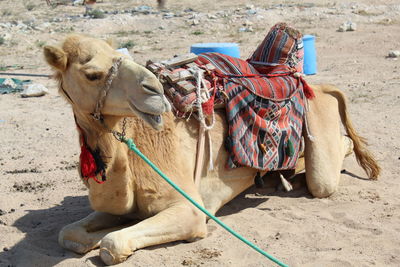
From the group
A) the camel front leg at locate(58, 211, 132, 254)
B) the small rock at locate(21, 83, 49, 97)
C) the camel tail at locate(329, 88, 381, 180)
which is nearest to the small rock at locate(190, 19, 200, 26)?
the small rock at locate(21, 83, 49, 97)

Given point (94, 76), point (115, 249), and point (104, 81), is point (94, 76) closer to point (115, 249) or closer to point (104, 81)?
point (104, 81)

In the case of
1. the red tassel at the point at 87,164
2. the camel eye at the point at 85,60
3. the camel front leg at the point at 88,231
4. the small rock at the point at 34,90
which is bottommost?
the small rock at the point at 34,90

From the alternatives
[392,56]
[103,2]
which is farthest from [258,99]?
[103,2]

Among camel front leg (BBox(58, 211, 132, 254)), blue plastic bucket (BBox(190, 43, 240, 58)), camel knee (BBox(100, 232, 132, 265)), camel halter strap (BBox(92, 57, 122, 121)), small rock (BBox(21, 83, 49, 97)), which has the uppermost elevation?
camel halter strap (BBox(92, 57, 122, 121))

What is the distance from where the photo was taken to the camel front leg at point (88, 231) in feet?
14.8

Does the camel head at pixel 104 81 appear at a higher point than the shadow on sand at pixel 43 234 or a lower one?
higher

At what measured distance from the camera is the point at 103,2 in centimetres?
2733

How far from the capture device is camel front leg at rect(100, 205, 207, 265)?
4.19 metres

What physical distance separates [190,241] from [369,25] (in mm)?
13812

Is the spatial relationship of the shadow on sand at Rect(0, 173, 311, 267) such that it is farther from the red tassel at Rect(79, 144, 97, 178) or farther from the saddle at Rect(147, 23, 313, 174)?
the red tassel at Rect(79, 144, 97, 178)

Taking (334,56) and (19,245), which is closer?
(19,245)

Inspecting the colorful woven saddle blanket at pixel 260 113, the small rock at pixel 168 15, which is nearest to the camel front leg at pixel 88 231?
the colorful woven saddle blanket at pixel 260 113

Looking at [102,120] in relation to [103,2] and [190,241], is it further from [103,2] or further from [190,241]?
[103,2]

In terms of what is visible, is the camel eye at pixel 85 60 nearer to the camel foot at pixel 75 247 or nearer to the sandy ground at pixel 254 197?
the sandy ground at pixel 254 197
